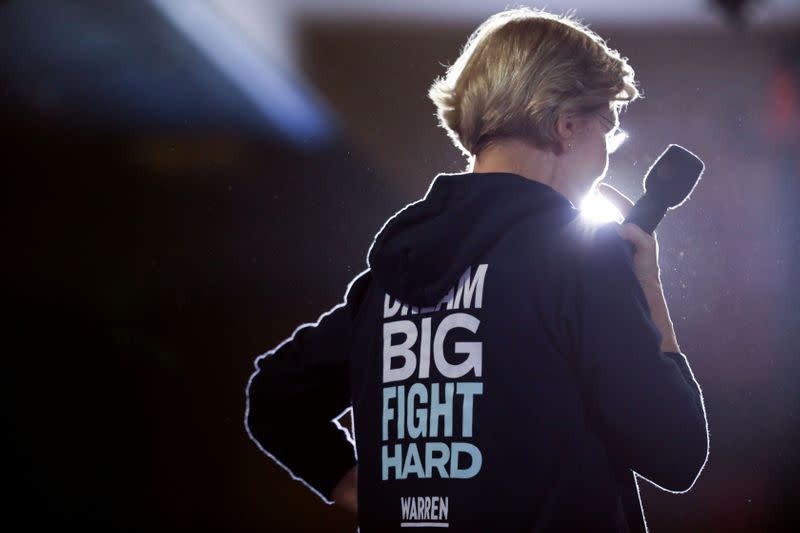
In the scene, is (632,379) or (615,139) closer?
(632,379)

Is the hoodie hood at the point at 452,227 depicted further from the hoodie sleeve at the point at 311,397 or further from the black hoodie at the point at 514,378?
the hoodie sleeve at the point at 311,397

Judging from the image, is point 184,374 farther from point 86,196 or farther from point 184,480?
point 86,196

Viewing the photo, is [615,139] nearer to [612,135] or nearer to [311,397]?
[612,135]

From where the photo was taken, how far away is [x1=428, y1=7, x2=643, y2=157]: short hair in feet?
2.59

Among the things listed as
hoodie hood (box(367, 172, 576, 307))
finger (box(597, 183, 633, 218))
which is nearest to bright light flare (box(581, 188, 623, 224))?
finger (box(597, 183, 633, 218))

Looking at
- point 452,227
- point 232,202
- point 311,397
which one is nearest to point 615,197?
point 452,227

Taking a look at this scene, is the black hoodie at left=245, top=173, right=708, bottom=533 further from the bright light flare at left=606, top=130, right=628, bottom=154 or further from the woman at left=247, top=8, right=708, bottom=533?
the bright light flare at left=606, top=130, right=628, bottom=154

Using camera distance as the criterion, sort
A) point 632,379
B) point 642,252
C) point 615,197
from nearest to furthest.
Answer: point 632,379
point 642,252
point 615,197

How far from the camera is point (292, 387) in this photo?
919 mm

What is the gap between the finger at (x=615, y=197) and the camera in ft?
2.87

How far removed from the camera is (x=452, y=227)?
74 centimetres

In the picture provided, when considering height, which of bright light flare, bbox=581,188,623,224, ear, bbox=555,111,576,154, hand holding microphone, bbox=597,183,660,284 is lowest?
hand holding microphone, bbox=597,183,660,284

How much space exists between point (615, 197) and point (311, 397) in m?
0.39

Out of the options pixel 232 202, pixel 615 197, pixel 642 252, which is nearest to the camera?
pixel 642 252
